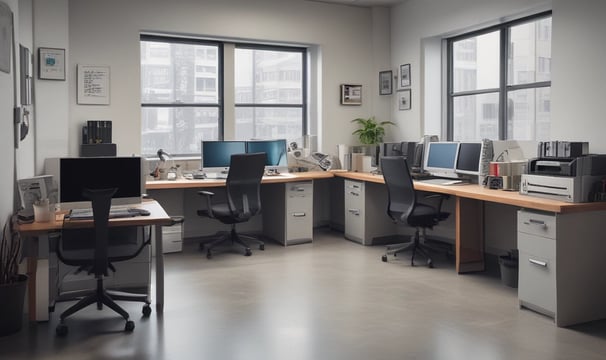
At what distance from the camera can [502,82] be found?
19.2ft

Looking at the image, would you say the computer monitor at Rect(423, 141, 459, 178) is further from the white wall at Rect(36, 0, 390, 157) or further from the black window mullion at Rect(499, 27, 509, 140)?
the white wall at Rect(36, 0, 390, 157)

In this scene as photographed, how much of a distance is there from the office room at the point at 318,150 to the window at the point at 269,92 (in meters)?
0.15

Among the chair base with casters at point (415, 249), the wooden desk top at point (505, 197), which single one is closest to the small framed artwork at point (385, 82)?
the wooden desk top at point (505, 197)

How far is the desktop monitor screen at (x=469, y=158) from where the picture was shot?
533 cm

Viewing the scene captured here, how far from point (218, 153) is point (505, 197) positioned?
3.37m

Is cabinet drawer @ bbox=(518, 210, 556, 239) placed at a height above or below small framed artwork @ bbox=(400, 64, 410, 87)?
below

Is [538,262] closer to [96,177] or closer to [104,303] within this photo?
[104,303]

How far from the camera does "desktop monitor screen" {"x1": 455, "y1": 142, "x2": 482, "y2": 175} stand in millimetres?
5332

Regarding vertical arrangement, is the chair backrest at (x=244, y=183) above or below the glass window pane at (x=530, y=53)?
below

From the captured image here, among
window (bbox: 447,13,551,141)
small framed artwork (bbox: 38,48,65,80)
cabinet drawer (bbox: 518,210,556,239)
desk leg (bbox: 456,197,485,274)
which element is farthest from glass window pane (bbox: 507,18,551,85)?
small framed artwork (bbox: 38,48,65,80)

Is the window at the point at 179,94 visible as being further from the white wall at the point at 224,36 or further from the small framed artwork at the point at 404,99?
the small framed artwork at the point at 404,99

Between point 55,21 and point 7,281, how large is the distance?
3.09 meters

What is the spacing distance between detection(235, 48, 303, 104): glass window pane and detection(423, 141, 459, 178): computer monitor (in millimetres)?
2217

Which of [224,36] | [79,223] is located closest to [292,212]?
[224,36]
